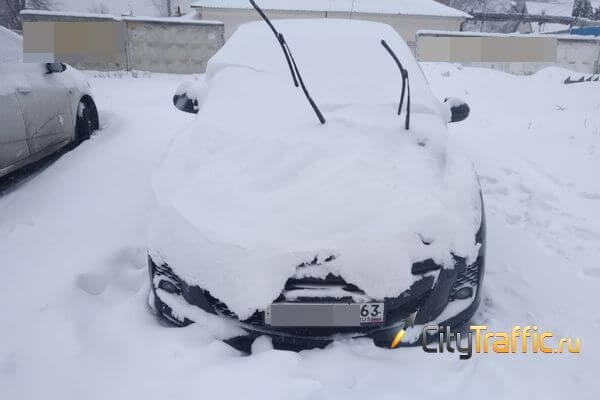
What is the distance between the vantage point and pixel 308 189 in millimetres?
2100

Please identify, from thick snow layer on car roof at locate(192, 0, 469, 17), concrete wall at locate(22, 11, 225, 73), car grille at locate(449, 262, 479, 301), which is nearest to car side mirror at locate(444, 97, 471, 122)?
car grille at locate(449, 262, 479, 301)

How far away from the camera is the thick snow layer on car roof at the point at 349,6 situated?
21875 mm

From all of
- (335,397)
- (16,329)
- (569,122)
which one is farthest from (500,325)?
(569,122)

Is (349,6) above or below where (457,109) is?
above

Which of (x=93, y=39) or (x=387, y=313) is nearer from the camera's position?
(x=387, y=313)

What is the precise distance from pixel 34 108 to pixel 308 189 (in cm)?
343

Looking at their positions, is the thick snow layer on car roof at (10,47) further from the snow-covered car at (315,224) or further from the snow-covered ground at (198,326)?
the snow-covered car at (315,224)

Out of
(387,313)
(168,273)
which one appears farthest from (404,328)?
(168,273)

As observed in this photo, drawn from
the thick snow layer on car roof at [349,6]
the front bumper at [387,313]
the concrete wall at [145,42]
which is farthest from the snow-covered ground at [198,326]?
the thick snow layer on car roof at [349,6]

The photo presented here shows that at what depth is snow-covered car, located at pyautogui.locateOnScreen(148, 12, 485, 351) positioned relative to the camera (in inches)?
71.7

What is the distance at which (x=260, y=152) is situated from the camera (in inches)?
92.4

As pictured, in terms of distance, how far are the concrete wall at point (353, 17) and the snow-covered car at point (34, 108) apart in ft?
55.4

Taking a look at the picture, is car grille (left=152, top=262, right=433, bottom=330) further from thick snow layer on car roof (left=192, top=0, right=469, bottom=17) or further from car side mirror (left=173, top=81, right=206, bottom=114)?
thick snow layer on car roof (left=192, top=0, right=469, bottom=17)

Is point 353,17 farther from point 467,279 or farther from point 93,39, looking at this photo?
point 467,279
